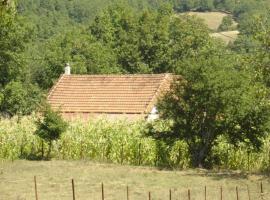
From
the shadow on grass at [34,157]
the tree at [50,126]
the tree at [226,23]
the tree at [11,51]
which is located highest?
the tree at [226,23]

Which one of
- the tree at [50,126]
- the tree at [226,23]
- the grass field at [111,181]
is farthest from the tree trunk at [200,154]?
the tree at [226,23]

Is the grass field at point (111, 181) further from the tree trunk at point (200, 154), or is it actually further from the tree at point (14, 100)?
the tree at point (14, 100)

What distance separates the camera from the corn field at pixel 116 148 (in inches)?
888

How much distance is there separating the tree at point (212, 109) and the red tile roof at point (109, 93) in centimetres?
900

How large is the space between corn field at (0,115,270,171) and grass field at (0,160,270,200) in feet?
4.23

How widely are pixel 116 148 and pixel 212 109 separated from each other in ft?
14.8

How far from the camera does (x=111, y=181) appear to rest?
59.3 feet

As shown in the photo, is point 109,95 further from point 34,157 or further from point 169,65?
point 169,65

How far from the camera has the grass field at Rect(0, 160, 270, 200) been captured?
15.4 m

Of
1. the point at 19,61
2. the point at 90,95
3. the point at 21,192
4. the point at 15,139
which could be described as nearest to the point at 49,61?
the point at 19,61

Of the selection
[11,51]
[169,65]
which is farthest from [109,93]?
[169,65]

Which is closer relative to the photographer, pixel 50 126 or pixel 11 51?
pixel 50 126

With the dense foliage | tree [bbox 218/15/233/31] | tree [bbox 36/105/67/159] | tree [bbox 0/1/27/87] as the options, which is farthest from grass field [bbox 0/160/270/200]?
tree [bbox 218/15/233/31]

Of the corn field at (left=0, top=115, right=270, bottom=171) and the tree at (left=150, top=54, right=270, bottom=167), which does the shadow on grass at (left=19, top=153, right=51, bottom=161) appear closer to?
the corn field at (left=0, top=115, right=270, bottom=171)
